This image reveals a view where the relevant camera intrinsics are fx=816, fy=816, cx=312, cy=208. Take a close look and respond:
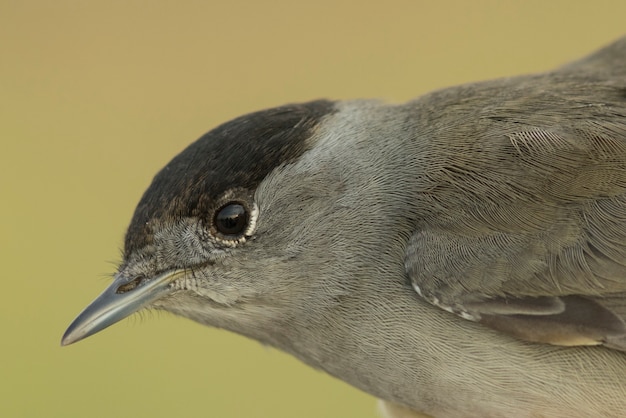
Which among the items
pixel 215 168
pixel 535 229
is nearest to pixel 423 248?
pixel 535 229

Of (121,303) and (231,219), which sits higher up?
(231,219)

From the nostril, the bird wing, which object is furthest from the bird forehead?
the bird wing

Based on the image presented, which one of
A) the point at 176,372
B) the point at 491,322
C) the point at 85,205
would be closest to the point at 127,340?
the point at 176,372

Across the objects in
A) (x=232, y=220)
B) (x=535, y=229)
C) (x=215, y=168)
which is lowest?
(x=535, y=229)

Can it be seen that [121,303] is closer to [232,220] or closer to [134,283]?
[134,283]

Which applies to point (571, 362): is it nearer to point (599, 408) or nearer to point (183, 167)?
point (599, 408)

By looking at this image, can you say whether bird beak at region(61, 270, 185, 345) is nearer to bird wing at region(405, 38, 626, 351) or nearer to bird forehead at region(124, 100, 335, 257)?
bird forehead at region(124, 100, 335, 257)

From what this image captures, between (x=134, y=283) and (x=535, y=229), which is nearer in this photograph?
(x=535, y=229)
